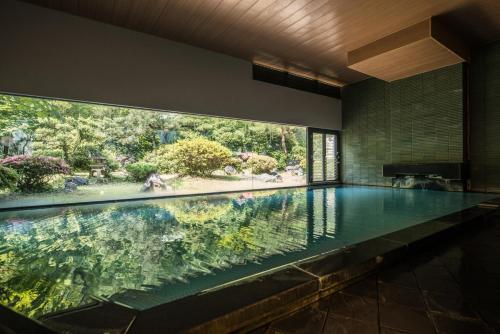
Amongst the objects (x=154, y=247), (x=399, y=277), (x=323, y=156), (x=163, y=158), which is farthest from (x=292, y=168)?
(x=399, y=277)

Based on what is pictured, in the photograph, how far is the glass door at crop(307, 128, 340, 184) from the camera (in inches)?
361

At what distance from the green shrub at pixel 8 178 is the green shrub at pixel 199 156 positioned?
3.21m

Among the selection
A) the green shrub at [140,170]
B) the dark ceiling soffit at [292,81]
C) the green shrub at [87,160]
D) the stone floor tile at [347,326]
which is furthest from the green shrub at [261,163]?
the stone floor tile at [347,326]

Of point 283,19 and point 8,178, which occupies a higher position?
point 283,19

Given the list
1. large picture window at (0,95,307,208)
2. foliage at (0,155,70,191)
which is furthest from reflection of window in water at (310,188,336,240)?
foliage at (0,155,70,191)

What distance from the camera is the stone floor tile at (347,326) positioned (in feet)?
3.92

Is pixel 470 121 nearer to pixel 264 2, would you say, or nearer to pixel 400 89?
pixel 400 89

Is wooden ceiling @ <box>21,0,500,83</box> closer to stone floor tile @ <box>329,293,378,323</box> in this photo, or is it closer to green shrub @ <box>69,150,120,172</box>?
green shrub @ <box>69,150,120,172</box>

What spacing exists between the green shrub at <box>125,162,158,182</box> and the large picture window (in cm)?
2

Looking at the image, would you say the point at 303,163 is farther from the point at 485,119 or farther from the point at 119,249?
the point at 119,249

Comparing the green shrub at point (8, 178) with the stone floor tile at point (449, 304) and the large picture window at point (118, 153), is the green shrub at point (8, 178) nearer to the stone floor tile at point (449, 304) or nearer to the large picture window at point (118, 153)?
the large picture window at point (118, 153)

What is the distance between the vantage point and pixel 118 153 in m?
6.18

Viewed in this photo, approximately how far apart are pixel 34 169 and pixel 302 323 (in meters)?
6.02

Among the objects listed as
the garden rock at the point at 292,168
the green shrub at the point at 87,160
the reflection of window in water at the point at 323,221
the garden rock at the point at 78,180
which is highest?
the green shrub at the point at 87,160
